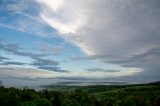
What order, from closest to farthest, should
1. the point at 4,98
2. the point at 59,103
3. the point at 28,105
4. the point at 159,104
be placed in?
the point at 4,98 → the point at 159,104 → the point at 28,105 → the point at 59,103

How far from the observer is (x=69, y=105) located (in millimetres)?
198875

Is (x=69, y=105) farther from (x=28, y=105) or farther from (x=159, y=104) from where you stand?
(x=159, y=104)

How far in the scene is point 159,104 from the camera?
152 meters

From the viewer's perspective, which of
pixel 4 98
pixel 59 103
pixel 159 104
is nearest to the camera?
pixel 4 98

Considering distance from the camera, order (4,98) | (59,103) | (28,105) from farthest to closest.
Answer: (59,103) < (28,105) < (4,98)

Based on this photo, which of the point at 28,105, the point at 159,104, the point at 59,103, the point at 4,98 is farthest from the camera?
the point at 59,103

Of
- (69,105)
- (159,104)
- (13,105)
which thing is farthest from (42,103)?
(159,104)

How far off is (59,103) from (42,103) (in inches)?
1313

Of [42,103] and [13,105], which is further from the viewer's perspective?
[42,103]

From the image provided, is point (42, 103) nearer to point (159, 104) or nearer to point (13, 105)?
point (13, 105)

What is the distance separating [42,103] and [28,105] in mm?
10796

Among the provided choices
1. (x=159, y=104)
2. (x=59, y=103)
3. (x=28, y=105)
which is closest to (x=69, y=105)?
(x=59, y=103)

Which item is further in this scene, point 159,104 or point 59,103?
point 59,103

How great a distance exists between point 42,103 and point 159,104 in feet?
205
